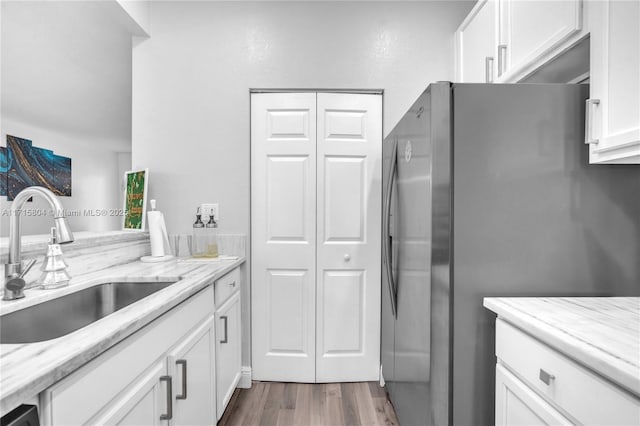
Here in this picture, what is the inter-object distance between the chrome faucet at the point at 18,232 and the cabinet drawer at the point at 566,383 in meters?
1.38

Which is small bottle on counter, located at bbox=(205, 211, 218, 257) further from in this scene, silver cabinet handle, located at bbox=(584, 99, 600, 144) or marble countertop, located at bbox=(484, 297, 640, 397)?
silver cabinet handle, located at bbox=(584, 99, 600, 144)

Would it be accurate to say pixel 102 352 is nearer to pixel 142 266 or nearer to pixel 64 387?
pixel 64 387

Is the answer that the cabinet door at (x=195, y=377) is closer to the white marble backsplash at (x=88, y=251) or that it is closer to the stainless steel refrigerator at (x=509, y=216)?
the white marble backsplash at (x=88, y=251)

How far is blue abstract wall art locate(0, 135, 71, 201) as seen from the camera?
2.17 metres

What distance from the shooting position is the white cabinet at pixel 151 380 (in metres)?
0.76

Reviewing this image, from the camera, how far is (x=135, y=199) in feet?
7.73

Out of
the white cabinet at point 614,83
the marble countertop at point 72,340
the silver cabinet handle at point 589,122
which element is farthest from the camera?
the silver cabinet handle at point 589,122

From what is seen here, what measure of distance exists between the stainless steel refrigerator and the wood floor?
911 millimetres

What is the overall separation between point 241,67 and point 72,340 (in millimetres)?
2017

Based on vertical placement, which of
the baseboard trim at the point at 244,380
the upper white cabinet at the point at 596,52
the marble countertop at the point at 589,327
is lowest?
the baseboard trim at the point at 244,380

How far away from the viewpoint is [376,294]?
93.7 inches

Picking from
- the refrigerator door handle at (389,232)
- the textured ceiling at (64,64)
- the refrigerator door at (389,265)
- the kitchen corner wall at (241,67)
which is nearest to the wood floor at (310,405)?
the refrigerator door at (389,265)

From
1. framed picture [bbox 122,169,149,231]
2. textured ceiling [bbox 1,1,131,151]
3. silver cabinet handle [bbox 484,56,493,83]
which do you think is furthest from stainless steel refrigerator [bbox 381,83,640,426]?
textured ceiling [bbox 1,1,131,151]

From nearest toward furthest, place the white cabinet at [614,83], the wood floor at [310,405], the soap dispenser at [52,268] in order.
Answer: the white cabinet at [614,83] < the soap dispenser at [52,268] < the wood floor at [310,405]
